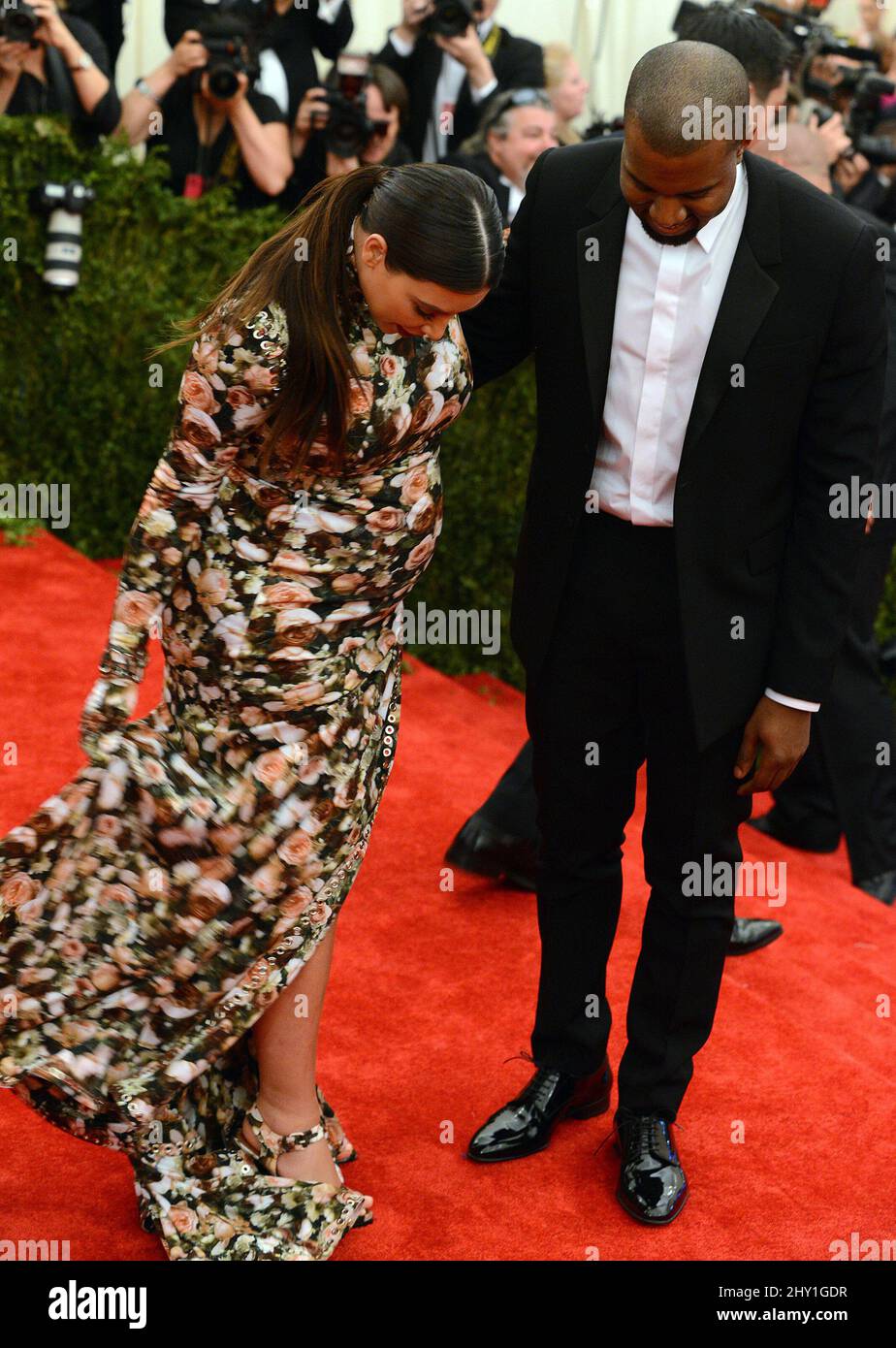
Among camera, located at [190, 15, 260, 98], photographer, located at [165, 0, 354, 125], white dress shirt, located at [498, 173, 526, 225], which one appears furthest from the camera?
photographer, located at [165, 0, 354, 125]

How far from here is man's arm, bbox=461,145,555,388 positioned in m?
2.06

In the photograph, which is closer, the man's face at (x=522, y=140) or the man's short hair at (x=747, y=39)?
the man's short hair at (x=747, y=39)

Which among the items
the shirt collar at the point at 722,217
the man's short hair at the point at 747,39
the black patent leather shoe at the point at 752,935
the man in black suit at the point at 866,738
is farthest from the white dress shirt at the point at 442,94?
the shirt collar at the point at 722,217

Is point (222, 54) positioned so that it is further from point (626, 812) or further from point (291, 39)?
point (626, 812)

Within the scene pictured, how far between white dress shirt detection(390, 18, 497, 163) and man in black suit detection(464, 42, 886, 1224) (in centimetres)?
330

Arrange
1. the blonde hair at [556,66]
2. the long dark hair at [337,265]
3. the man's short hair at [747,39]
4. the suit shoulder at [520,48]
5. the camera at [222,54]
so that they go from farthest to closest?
the blonde hair at [556,66], the suit shoulder at [520,48], the camera at [222,54], the man's short hair at [747,39], the long dark hair at [337,265]

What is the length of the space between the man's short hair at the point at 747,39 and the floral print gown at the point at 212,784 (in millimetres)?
1170

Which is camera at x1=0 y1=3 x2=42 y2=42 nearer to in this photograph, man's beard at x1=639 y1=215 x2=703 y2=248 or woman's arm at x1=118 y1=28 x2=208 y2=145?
woman's arm at x1=118 y1=28 x2=208 y2=145

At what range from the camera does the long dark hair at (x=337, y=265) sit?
5.53ft

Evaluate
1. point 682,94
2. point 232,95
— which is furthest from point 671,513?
point 232,95

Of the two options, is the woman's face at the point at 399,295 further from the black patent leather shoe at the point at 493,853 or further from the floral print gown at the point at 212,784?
the black patent leather shoe at the point at 493,853

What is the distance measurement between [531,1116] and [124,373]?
277cm

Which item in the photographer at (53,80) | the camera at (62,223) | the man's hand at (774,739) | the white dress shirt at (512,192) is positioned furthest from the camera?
the white dress shirt at (512,192)

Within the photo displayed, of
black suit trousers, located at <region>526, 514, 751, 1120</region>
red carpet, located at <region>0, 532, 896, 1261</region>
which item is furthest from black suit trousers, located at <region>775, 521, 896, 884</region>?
black suit trousers, located at <region>526, 514, 751, 1120</region>
